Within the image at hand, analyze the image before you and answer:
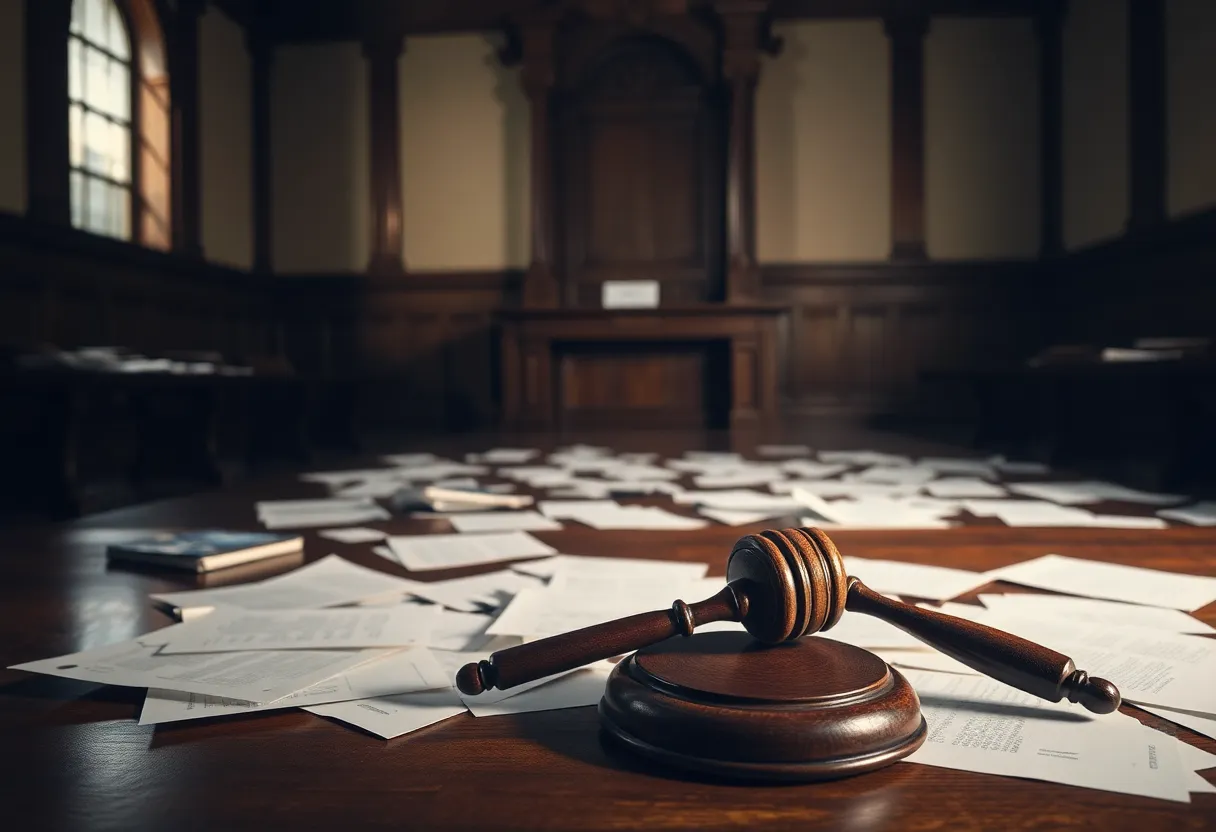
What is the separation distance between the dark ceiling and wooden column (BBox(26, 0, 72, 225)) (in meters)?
2.43

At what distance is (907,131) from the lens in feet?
24.5

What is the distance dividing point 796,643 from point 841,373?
698cm

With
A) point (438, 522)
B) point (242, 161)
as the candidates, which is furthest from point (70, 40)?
point (438, 522)

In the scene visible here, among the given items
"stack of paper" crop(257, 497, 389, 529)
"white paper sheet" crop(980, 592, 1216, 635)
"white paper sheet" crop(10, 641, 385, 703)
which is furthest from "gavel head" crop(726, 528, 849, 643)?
"stack of paper" crop(257, 497, 389, 529)

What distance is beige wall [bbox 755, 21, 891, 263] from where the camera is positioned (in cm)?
750

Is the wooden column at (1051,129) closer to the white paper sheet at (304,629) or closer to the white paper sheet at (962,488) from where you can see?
the white paper sheet at (962,488)

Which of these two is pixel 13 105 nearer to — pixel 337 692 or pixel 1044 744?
pixel 337 692

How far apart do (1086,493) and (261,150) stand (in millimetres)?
6977

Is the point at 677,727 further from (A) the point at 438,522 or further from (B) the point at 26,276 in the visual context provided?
(B) the point at 26,276

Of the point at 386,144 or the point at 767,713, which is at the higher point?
the point at 386,144

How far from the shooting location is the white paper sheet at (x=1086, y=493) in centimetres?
265

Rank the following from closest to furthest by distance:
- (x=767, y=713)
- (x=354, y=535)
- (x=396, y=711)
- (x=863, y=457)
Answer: (x=767, y=713)
(x=396, y=711)
(x=354, y=535)
(x=863, y=457)

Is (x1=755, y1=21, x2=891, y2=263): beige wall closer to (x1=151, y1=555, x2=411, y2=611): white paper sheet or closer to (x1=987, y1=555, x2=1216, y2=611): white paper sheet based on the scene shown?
(x1=987, y1=555, x2=1216, y2=611): white paper sheet

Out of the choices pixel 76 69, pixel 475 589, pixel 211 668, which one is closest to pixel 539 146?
pixel 76 69
